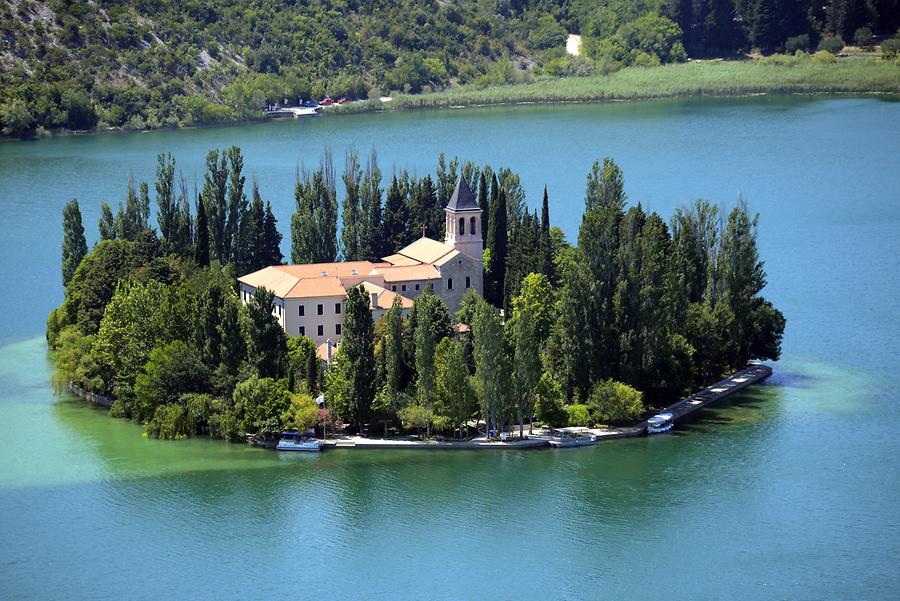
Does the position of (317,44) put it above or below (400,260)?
above

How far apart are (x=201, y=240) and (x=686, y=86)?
76345 millimetres

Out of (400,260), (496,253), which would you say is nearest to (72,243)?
(400,260)

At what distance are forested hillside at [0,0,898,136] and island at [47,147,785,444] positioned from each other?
2138 inches

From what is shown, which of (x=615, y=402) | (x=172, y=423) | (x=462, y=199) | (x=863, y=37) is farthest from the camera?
(x=863, y=37)

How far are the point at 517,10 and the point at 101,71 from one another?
47.3m

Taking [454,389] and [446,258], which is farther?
[446,258]

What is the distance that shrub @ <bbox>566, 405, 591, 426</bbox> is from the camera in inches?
1916

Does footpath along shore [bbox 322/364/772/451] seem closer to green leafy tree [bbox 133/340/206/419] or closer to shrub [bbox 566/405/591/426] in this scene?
shrub [bbox 566/405/591/426]

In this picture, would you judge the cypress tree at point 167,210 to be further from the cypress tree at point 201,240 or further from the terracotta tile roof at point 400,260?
the terracotta tile roof at point 400,260

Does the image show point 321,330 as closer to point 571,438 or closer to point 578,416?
point 578,416

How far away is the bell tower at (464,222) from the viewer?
58.6 m

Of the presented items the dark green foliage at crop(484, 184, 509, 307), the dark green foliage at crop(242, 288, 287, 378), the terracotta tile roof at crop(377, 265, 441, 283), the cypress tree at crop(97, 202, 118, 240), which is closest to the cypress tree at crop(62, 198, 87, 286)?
the cypress tree at crop(97, 202, 118, 240)

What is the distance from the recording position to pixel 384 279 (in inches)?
2197

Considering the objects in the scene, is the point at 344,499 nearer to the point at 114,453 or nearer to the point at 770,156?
the point at 114,453
